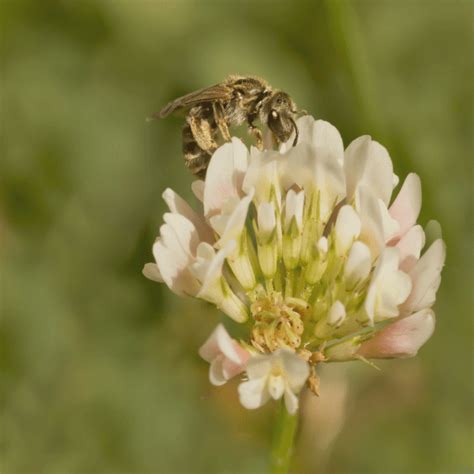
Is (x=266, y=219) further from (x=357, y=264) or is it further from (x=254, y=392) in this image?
(x=254, y=392)

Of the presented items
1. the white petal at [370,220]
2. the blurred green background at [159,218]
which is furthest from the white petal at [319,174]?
the blurred green background at [159,218]

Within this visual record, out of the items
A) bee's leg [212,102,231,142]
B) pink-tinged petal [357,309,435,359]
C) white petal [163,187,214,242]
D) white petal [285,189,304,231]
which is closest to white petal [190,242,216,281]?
white petal [163,187,214,242]

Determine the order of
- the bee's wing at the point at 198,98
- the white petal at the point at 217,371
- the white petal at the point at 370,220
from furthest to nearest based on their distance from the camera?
the bee's wing at the point at 198,98 < the white petal at the point at 370,220 < the white petal at the point at 217,371

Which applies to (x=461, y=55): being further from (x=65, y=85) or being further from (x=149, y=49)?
(x=65, y=85)

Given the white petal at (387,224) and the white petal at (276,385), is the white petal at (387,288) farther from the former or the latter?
the white petal at (276,385)

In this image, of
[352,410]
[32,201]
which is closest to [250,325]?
[352,410]

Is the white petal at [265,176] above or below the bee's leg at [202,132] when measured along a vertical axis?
below

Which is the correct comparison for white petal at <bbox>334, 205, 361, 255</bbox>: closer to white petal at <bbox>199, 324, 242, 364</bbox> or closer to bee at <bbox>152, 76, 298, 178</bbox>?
white petal at <bbox>199, 324, 242, 364</bbox>
